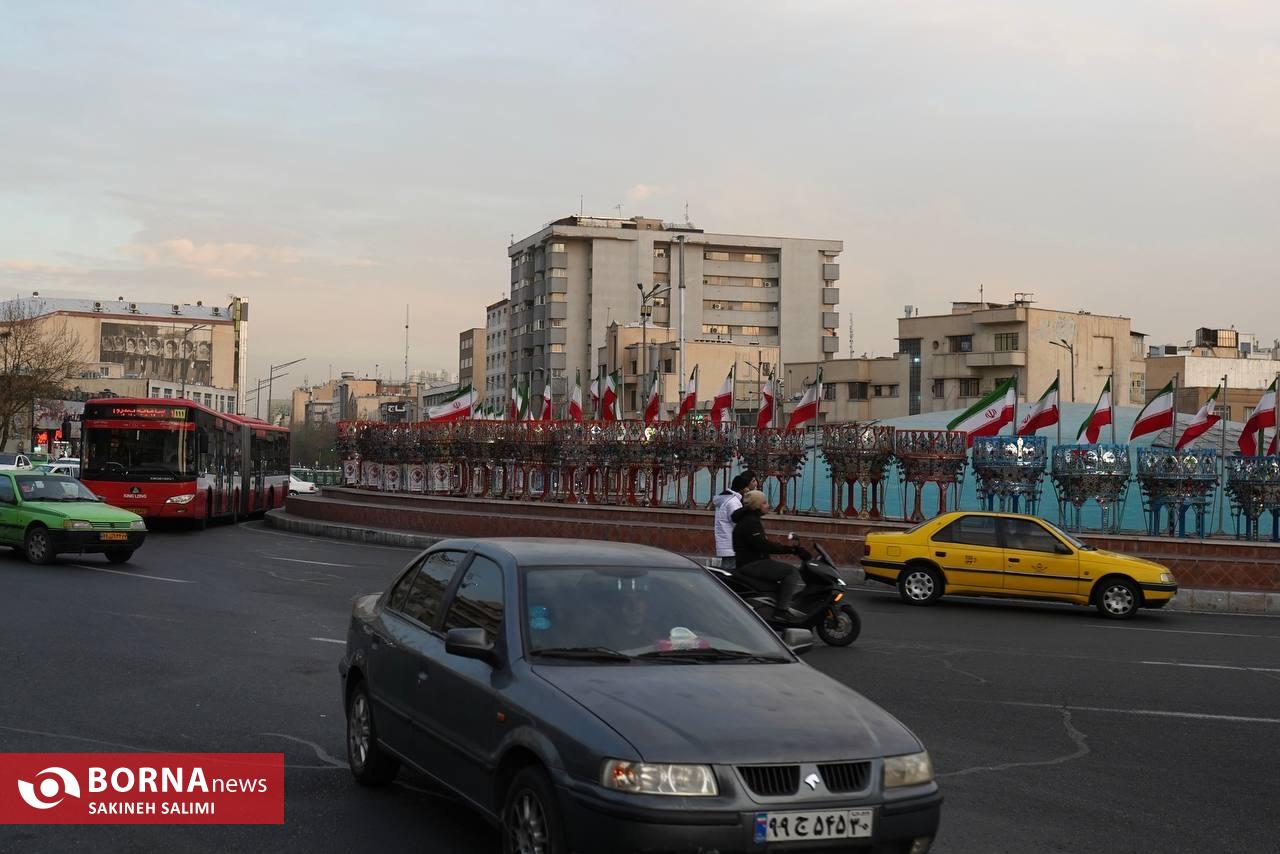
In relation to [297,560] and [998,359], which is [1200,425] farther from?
[998,359]

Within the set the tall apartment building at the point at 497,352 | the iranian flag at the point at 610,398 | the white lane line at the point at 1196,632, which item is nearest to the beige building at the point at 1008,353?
the tall apartment building at the point at 497,352

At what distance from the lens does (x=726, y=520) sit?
44.7 ft

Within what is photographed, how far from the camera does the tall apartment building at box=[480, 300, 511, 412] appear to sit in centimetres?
11375

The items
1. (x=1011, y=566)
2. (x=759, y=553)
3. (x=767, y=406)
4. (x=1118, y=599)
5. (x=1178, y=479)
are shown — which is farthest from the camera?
(x=767, y=406)

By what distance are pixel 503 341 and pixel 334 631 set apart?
102m

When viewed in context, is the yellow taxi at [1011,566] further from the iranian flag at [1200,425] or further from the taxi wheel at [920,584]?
the iranian flag at [1200,425]

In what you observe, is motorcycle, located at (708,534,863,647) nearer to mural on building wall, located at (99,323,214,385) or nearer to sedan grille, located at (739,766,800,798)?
sedan grille, located at (739,766,800,798)

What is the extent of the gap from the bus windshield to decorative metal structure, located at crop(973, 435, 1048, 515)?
1743cm

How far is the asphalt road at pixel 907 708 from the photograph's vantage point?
645 cm

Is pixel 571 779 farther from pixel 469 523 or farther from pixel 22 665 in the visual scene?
pixel 469 523

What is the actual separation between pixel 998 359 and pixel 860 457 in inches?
2215

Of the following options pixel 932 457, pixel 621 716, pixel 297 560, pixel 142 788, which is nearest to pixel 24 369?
pixel 297 560

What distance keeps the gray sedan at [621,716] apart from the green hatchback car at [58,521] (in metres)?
14.8

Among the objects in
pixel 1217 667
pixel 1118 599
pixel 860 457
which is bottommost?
pixel 1217 667
